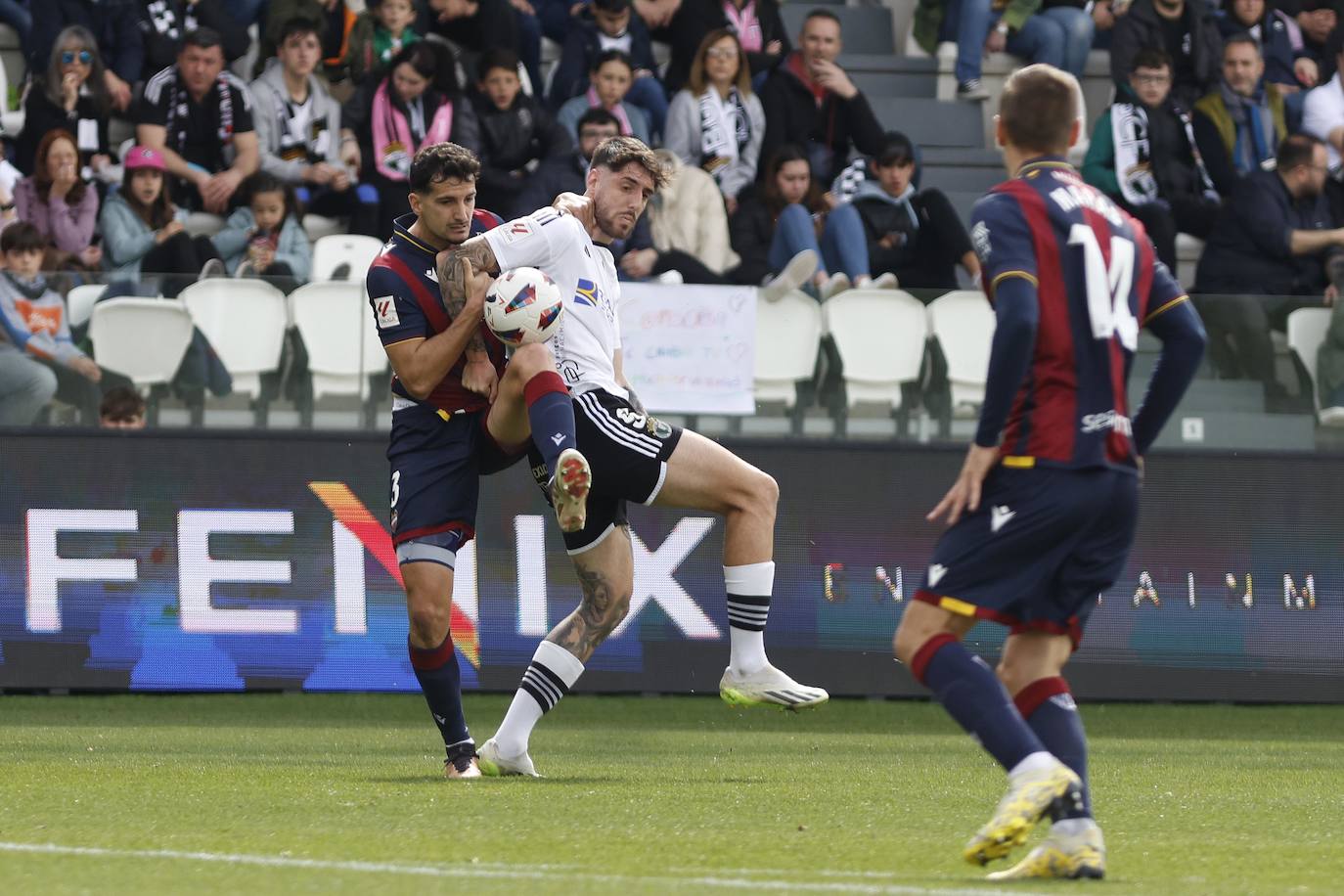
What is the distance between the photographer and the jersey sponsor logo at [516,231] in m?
7.31

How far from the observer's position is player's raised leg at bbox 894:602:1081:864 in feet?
15.3

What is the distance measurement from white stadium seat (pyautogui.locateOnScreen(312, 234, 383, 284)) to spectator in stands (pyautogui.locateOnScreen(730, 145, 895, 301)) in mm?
2246

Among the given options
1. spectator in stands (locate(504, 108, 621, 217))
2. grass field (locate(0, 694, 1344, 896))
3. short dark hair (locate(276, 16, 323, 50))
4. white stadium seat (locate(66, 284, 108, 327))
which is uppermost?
short dark hair (locate(276, 16, 323, 50))

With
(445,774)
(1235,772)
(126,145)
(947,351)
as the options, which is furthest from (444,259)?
(126,145)

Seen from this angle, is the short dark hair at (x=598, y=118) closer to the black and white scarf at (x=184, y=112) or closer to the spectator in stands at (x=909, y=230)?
the spectator in stands at (x=909, y=230)

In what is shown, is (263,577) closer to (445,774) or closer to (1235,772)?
(445,774)

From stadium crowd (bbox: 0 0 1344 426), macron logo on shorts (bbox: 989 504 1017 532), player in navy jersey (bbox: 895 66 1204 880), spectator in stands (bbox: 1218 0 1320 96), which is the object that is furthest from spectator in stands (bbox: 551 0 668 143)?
macron logo on shorts (bbox: 989 504 1017 532)

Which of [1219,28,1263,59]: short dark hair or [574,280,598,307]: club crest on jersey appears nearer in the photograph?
[574,280,598,307]: club crest on jersey

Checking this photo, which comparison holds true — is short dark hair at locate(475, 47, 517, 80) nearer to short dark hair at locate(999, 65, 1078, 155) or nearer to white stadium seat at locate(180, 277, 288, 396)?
white stadium seat at locate(180, 277, 288, 396)

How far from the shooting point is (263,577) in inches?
428

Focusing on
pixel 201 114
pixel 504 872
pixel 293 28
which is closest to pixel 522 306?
pixel 504 872

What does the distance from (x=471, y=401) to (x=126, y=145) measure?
7457 millimetres

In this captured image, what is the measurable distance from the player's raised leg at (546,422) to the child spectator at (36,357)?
13.6 feet

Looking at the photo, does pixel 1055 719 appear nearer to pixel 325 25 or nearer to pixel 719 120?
pixel 719 120
